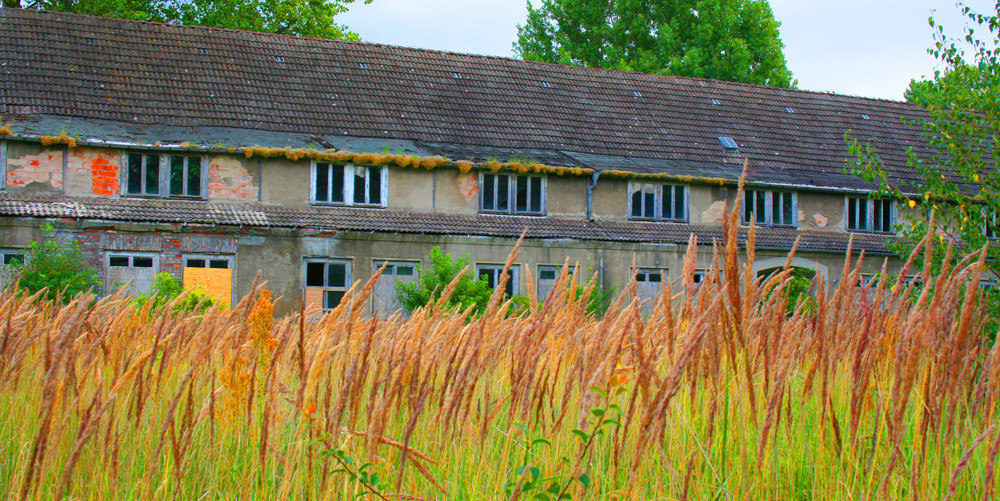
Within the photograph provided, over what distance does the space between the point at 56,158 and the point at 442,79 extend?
10.2m

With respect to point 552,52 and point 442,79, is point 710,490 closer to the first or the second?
point 442,79

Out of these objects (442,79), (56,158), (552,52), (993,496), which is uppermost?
(552,52)

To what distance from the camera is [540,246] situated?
2139 centimetres

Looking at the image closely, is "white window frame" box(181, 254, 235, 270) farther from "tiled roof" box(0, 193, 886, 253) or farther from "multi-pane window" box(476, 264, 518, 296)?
"multi-pane window" box(476, 264, 518, 296)

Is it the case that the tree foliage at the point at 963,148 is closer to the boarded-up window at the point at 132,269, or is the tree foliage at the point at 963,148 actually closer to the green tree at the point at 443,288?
the green tree at the point at 443,288

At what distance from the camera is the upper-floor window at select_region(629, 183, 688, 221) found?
23062 mm

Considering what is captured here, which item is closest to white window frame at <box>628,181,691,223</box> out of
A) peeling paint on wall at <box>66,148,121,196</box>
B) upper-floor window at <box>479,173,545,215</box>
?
upper-floor window at <box>479,173,545,215</box>

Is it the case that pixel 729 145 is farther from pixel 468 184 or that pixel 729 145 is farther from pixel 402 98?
pixel 402 98

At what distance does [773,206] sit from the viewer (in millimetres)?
24484

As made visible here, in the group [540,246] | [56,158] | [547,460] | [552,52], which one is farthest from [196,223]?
[552,52]

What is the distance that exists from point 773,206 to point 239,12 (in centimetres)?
1848

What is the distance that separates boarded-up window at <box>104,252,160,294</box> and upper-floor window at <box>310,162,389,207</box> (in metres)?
3.80

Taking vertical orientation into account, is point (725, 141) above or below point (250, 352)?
above

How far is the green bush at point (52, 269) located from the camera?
632 inches
